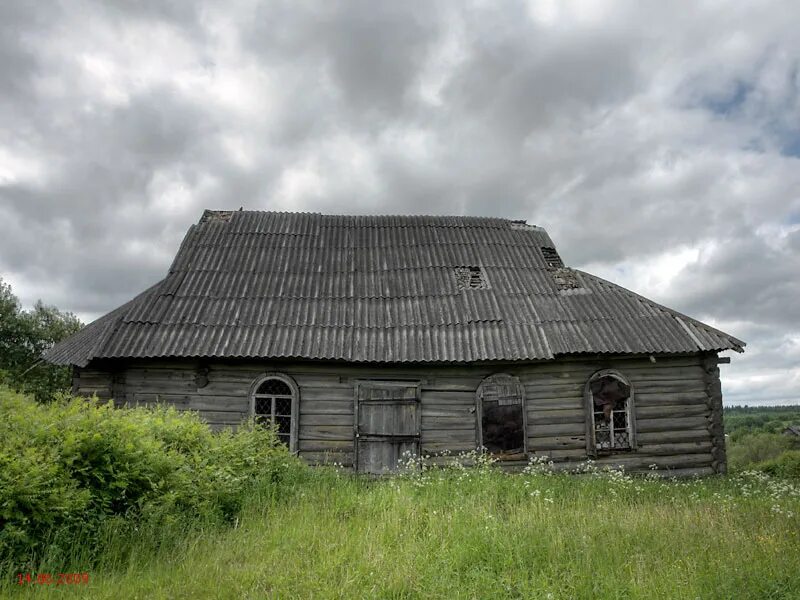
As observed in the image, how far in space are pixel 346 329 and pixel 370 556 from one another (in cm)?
707

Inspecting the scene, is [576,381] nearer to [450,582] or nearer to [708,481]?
[708,481]

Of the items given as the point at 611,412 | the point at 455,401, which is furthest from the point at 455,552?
the point at 611,412

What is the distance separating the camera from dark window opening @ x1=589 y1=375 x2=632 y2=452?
39.2 feet

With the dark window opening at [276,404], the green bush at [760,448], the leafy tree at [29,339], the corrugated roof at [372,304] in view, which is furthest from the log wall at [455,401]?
the green bush at [760,448]

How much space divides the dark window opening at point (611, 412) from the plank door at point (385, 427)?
3.95m

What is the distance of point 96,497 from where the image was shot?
565 cm

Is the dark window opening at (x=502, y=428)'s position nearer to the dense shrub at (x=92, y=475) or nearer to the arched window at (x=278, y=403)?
the arched window at (x=278, y=403)

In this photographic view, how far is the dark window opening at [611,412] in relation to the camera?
11953 millimetres

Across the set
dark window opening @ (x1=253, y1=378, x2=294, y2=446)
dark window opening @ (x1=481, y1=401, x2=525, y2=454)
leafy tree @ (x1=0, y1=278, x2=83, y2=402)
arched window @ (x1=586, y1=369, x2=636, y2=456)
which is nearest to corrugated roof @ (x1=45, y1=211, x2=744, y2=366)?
arched window @ (x1=586, y1=369, x2=636, y2=456)

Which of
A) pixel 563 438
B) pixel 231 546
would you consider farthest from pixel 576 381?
pixel 231 546

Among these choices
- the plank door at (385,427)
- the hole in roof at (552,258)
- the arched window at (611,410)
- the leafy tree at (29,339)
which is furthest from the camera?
the leafy tree at (29,339)

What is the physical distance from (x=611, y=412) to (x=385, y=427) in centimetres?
501

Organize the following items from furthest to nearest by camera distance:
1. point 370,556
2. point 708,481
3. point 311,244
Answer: point 311,244, point 708,481, point 370,556

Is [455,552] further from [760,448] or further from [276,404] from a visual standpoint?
[760,448]
